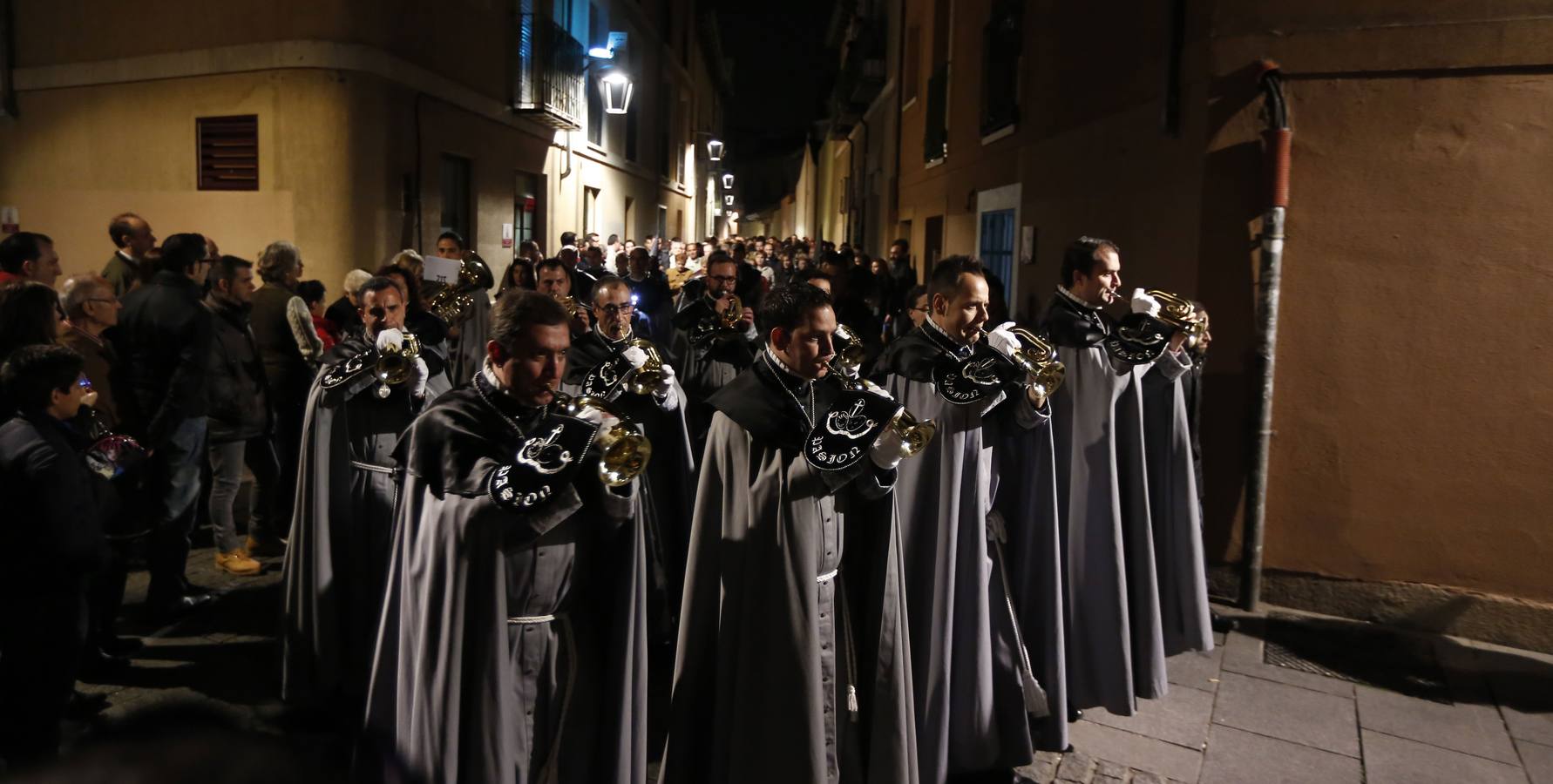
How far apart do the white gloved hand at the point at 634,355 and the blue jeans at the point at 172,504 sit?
8.03 ft

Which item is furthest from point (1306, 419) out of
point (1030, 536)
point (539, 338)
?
→ point (539, 338)

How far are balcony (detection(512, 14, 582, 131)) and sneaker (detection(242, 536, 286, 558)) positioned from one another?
30.0 feet

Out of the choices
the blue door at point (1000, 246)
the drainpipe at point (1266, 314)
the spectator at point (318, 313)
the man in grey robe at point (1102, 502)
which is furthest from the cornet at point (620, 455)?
the blue door at point (1000, 246)

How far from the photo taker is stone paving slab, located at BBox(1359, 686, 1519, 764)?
15.8 feet

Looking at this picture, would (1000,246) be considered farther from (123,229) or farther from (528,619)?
(528,619)

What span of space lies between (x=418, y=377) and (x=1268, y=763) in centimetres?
405

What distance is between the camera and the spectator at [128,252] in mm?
7559

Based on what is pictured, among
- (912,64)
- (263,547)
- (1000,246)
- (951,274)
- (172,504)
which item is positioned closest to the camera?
(951,274)

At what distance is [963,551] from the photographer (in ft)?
13.4

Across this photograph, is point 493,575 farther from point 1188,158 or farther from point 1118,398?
point 1188,158

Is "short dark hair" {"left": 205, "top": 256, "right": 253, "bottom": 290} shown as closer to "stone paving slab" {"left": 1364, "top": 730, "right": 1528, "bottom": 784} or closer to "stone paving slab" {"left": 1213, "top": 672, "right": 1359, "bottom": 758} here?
"stone paving slab" {"left": 1213, "top": 672, "right": 1359, "bottom": 758}

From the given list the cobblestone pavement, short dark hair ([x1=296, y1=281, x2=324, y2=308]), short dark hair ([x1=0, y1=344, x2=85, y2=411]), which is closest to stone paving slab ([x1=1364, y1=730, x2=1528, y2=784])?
the cobblestone pavement

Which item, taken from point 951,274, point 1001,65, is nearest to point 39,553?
point 951,274

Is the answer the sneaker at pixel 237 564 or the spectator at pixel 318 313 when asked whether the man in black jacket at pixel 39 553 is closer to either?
the sneaker at pixel 237 564
